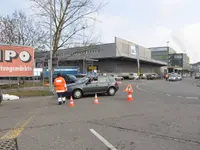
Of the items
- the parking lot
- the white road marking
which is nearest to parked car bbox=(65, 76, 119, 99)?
the parking lot

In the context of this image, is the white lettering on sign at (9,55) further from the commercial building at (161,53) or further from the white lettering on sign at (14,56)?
the commercial building at (161,53)

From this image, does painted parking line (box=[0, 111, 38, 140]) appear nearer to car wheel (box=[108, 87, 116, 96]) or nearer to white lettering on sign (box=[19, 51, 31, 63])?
car wheel (box=[108, 87, 116, 96])

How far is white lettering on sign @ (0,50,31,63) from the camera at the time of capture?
17.7 metres

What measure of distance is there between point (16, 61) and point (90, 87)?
25.2 feet

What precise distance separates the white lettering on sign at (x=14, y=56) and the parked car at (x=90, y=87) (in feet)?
21.7

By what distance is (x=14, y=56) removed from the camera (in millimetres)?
18172

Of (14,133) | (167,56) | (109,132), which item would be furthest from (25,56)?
(167,56)

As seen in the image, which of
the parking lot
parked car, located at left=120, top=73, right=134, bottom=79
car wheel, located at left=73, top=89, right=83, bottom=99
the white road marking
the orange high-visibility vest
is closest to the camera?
the white road marking

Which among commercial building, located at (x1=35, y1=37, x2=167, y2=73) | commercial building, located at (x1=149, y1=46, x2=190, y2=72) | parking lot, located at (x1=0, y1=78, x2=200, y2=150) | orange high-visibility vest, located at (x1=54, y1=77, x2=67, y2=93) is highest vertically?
commercial building, located at (x1=149, y1=46, x2=190, y2=72)

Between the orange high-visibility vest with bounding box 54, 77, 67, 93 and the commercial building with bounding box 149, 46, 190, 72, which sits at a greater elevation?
the commercial building with bounding box 149, 46, 190, 72

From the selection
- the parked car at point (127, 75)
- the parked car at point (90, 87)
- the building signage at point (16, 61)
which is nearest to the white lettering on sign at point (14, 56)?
the building signage at point (16, 61)

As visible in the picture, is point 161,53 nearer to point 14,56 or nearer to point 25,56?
point 25,56

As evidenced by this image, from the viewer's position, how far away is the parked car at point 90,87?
14484 millimetres

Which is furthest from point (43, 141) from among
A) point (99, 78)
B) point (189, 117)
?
point (99, 78)
